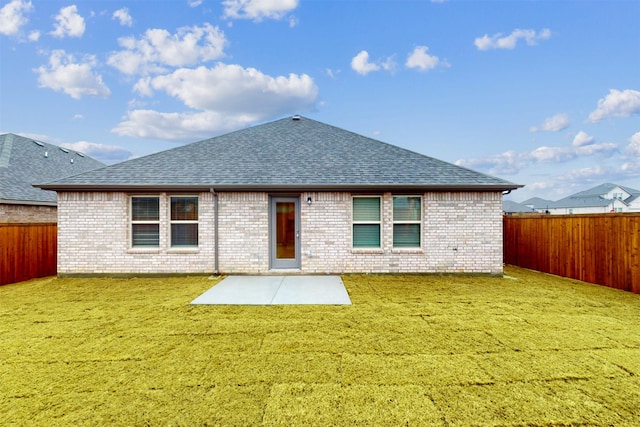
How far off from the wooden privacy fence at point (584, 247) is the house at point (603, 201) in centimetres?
3612

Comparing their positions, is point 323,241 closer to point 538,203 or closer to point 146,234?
point 146,234

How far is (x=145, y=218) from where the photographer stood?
834 centimetres

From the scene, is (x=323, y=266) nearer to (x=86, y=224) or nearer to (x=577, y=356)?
(x=577, y=356)

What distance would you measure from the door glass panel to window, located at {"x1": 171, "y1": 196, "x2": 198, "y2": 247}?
240cm

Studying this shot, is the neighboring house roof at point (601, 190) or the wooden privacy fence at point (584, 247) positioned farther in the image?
the neighboring house roof at point (601, 190)

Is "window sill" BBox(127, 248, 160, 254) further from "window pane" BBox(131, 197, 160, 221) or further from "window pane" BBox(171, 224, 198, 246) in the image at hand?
"window pane" BBox(131, 197, 160, 221)

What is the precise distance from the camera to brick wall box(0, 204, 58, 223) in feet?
37.8

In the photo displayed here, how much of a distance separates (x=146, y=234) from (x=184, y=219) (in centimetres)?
120

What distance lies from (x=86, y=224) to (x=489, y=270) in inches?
462

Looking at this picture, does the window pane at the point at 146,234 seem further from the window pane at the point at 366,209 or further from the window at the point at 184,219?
the window pane at the point at 366,209

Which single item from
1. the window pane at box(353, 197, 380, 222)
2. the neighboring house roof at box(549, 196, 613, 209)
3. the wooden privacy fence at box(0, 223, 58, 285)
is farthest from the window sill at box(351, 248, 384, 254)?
the neighboring house roof at box(549, 196, 613, 209)

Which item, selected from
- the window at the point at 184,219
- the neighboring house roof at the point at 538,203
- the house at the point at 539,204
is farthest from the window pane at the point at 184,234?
the neighboring house roof at the point at 538,203

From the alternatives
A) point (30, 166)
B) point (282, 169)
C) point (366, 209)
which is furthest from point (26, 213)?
point (366, 209)

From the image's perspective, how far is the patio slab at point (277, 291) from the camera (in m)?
5.88
